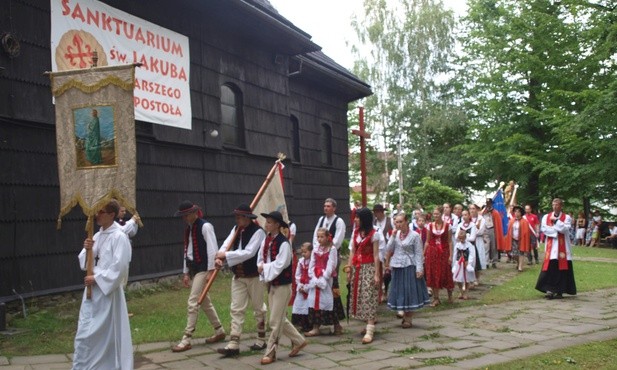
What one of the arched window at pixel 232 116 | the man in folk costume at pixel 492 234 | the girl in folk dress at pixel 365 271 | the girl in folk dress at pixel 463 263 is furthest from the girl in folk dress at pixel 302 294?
the man in folk costume at pixel 492 234

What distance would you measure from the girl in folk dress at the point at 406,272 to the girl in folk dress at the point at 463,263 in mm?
3013

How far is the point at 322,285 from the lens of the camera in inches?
336

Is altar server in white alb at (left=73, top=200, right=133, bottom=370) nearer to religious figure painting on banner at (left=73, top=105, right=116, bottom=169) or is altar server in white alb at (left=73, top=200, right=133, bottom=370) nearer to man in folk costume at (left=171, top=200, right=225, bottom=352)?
religious figure painting on banner at (left=73, top=105, right=116, bottom=169)

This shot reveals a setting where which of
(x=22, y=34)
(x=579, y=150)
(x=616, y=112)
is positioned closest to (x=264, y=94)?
(x=22, y=34)

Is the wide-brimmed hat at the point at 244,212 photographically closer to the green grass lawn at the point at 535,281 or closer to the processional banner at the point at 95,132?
the processional banner at the point at 95,132

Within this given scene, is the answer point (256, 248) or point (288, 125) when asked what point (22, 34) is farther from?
point (288, 125)

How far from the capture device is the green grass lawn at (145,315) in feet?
25.1

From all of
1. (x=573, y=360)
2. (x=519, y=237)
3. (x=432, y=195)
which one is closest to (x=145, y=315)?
(x=573, y=360)

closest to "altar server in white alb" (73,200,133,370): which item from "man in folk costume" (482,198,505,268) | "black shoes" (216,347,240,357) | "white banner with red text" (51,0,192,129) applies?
"black shoes" (216,347,240,357)

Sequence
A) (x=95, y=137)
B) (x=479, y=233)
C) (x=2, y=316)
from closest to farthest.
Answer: (x=95, y=137) → (x=2, y=316) → (x=479, y=233)

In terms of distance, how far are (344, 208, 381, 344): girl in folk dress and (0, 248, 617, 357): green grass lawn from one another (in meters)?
1.63

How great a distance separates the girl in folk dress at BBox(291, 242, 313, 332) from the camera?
8.68 meters

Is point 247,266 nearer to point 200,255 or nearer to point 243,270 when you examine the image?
point 243,270

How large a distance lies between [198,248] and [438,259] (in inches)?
206
